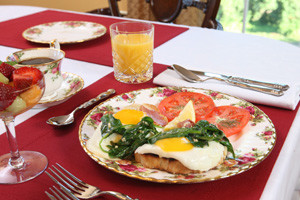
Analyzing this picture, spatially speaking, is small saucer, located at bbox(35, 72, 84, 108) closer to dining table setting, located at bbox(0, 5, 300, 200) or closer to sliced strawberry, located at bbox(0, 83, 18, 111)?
dining table setting, located at bbox(0, 5, 300, 200)

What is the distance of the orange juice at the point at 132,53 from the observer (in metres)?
1.14

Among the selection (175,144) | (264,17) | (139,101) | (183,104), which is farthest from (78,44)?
(264,17)

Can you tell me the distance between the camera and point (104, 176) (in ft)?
2.28

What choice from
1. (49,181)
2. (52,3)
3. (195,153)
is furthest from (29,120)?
(52,3)

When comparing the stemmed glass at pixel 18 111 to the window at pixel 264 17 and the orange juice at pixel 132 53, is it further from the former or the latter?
the window at pixel 264 17

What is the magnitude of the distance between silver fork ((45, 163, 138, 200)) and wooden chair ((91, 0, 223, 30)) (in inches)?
58.5

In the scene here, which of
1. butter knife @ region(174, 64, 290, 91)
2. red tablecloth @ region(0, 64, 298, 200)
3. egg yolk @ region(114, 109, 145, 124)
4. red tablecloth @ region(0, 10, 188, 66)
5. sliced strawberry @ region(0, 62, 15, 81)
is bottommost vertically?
red tablecloth @ region(0, 64, 298, 200)

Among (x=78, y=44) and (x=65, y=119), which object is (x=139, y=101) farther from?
(x=78, y=44)

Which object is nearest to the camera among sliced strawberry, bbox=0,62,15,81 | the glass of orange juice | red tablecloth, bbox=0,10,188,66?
sliced strawberry, bbox=0,62,15,81

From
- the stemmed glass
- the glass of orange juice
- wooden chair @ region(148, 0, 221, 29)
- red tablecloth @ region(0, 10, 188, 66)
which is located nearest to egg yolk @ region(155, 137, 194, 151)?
the stemmed glass

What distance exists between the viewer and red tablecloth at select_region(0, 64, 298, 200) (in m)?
0.64

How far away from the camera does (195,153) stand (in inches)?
25.1

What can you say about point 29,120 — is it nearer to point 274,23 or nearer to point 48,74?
point 48,74

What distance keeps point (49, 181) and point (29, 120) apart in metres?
0.29
